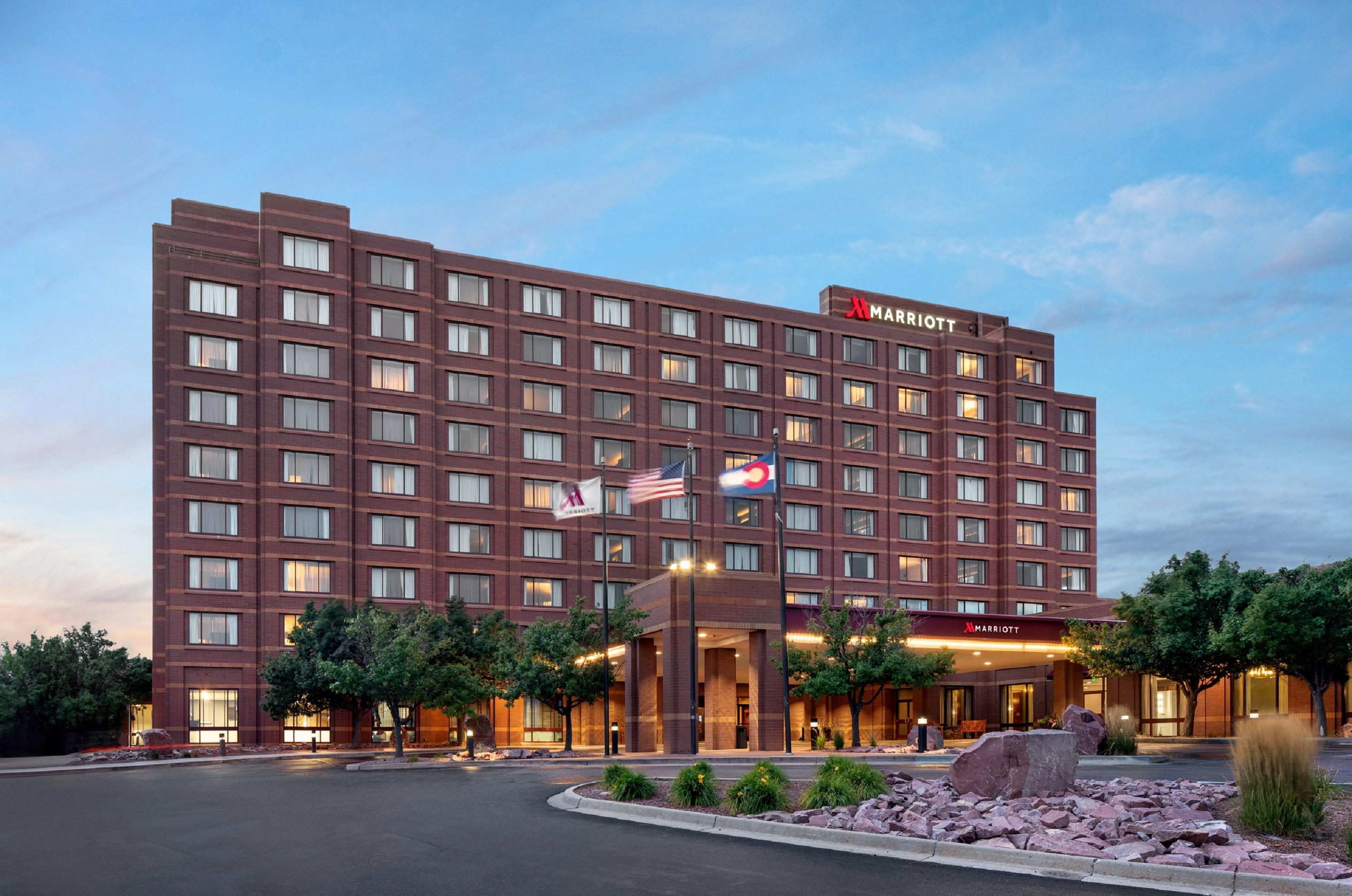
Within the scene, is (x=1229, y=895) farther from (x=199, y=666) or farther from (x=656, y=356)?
(x=656, y=356)

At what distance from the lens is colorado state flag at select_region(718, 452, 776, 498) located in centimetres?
4219

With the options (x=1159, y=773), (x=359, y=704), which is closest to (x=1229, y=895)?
(x=1159, y=773)

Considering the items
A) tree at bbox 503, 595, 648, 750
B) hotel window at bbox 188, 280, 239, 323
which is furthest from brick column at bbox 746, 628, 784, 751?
hotel window at bbox 188, 280, 239, 323

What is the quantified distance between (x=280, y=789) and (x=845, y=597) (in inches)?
2236

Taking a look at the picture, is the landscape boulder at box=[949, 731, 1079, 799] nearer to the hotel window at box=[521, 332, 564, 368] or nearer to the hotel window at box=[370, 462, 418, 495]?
the hotel window at box=[370, 462, 418, 495]

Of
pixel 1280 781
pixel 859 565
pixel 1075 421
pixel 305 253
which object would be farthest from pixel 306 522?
pixel 1280 781

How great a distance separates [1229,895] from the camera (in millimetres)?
11820

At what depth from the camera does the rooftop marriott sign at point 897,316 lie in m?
90.8

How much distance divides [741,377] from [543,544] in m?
18.8

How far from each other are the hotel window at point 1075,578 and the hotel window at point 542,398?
1659 inches

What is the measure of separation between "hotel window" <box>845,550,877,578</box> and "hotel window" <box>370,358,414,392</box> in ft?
108

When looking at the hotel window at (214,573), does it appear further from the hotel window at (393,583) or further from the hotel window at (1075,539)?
the hotel window at (1075,539)

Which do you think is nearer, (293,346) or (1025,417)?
(293,346)

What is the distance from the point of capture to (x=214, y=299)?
70.9 metres
